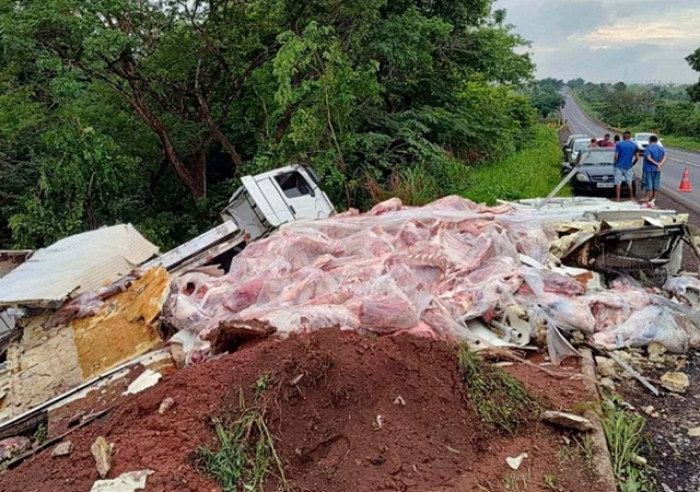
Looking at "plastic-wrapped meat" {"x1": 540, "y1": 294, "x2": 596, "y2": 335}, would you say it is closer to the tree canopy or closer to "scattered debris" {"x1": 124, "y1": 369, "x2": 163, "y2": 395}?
"scattered debris" {"x1": 124, "y1": 369, "x2": 163, "y2": 395}

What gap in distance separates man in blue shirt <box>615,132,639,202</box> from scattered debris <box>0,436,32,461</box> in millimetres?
11045

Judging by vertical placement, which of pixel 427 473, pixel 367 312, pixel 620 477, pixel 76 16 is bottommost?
pixel 620 477

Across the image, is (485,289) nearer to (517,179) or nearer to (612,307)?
(612,307)

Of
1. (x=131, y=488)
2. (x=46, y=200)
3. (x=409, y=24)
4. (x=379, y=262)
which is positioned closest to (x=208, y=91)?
(x=46, y=200)

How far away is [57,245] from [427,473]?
20.4ft

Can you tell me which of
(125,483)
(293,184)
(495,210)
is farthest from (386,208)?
(125,483)

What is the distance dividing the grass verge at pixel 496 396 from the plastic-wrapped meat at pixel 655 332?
5.14 feet

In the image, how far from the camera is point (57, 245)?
7.41 metres

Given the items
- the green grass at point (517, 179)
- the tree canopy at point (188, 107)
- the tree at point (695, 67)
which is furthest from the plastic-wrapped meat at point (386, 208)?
the tree at point (695, 67)

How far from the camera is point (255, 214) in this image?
8.12m

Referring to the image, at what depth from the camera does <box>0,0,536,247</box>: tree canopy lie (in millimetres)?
9664

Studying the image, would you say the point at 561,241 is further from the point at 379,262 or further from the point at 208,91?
the point at 208,91

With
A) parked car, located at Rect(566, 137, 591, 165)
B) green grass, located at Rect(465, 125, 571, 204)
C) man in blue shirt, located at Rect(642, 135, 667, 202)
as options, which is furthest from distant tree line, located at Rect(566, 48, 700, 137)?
man in blue shirt, located at Rect(642, 135, 667, 202)

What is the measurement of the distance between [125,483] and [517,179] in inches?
469
